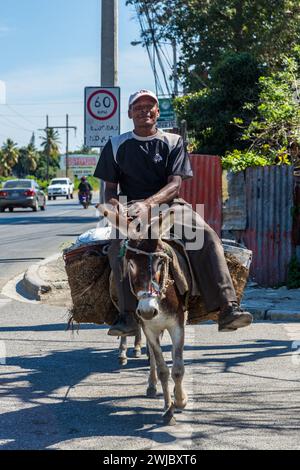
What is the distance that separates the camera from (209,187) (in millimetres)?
14016

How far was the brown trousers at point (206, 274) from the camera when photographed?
6266 mm

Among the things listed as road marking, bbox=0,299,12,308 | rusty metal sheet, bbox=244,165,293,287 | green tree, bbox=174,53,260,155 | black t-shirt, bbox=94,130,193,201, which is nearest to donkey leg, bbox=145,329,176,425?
black t-shirt, bbox=94,130,193,201

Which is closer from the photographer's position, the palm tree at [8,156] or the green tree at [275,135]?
the green tree at [275,135]

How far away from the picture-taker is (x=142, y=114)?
21.3 ft

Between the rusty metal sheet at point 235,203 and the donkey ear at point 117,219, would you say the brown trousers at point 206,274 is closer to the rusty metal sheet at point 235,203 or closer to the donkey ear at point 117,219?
the donkey ear at point 117,219

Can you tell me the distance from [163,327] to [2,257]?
12992mm

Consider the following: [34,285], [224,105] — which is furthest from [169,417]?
[224,105]

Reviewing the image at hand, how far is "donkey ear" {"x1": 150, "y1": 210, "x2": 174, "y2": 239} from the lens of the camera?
5.62 meters

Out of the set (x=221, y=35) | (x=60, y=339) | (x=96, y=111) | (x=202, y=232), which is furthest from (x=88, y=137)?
(x=221, y=35)

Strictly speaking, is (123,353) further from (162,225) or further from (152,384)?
(162,225)

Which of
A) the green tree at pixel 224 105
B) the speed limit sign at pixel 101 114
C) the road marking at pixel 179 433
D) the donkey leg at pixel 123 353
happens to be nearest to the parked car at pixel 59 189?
the green tree at pixel 224 105

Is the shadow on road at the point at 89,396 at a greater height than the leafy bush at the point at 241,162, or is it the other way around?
the leafy bush at the point at 241,162

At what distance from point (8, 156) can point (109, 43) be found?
126505 mm

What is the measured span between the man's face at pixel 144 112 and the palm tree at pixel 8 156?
130 metres
